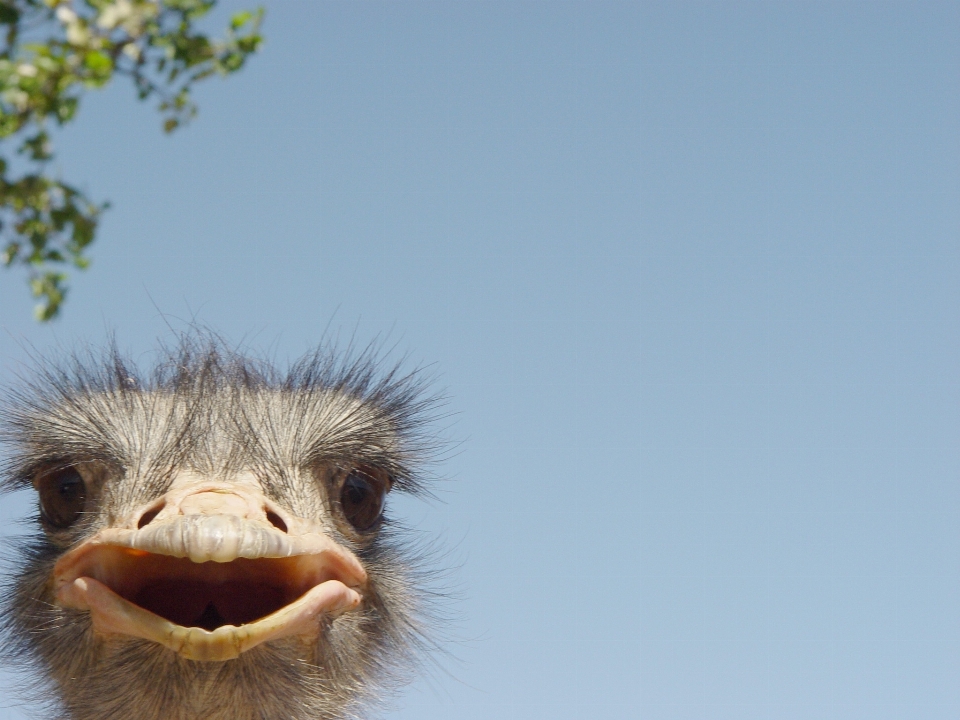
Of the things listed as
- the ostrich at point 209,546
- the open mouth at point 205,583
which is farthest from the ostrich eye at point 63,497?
the open mouth at point 205,583

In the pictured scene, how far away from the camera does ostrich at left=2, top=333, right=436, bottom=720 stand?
301cm

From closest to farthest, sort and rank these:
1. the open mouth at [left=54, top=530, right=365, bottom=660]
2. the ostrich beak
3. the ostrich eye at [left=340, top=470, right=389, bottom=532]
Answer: the ostrich beak < the open mouth at [left=54, top=530, right=365, bottom=660] < the ostrich eye at [left=340, top=470, right=389, bottom=532]

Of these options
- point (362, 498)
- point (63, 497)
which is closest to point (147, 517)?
point (63, 497)

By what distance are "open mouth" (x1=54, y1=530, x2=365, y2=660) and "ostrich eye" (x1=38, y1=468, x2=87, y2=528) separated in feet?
1.03

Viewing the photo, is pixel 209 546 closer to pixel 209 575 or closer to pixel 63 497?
pixel 209 575

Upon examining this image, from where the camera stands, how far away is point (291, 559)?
314 cm

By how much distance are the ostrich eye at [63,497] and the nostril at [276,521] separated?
77 cm

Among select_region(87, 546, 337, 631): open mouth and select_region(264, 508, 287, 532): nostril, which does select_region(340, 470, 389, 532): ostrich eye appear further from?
select_region(264, 508, 287, 532): nostril

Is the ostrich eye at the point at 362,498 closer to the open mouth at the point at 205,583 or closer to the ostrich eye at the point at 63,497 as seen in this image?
the open mouth at the point at 205,583

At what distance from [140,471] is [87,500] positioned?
0.24m

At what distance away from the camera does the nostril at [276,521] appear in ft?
10.1

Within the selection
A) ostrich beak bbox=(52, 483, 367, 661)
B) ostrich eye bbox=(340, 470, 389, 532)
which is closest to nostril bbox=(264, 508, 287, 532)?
ostrich beak bbox=(52, 483, 367, 661)

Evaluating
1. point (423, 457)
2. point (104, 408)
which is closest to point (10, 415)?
point (104, 408)

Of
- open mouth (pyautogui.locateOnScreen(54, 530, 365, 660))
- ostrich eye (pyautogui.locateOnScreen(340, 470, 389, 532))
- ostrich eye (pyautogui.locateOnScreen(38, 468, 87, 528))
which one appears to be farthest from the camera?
ostrich eye (pyautogui.locateOnScreen(340, 470, 389, 532))
